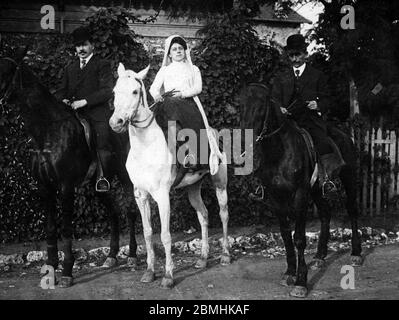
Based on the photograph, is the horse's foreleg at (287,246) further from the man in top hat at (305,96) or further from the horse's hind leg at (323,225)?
the horse's hind leg at (323,225)

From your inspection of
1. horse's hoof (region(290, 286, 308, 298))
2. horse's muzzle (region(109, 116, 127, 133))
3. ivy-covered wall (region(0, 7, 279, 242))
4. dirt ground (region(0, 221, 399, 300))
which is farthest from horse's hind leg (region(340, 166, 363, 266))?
horse's muzzle (region(109, 116, 127, 133))

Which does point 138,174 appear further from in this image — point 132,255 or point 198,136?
point 132,255

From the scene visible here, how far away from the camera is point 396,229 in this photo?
9.62 m

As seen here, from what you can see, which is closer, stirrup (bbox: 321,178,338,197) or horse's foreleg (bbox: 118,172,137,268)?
stirrup (bbox: 321,178,338,197)

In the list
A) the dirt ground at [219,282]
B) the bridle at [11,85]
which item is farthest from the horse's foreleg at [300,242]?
the bridle at [11,85]

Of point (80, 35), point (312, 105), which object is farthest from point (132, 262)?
point (312, 105)

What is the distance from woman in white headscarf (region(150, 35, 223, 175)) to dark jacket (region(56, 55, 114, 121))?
2.46 feet

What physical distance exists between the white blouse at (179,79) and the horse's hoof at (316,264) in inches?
117

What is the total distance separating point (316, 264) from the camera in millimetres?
7203

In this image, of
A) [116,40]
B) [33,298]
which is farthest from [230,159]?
[33,298]

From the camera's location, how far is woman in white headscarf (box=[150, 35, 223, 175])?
6.69 metres

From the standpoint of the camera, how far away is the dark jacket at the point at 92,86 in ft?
23.0

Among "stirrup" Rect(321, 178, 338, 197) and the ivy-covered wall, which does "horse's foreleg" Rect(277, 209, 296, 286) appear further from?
the ivy-covered wall

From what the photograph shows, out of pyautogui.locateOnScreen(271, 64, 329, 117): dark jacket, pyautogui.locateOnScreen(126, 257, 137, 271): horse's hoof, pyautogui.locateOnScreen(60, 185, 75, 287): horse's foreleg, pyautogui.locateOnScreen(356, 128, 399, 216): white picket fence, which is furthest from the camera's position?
pyautogui.locateOnScreen(356, 128, 399, 216): white picket fence
